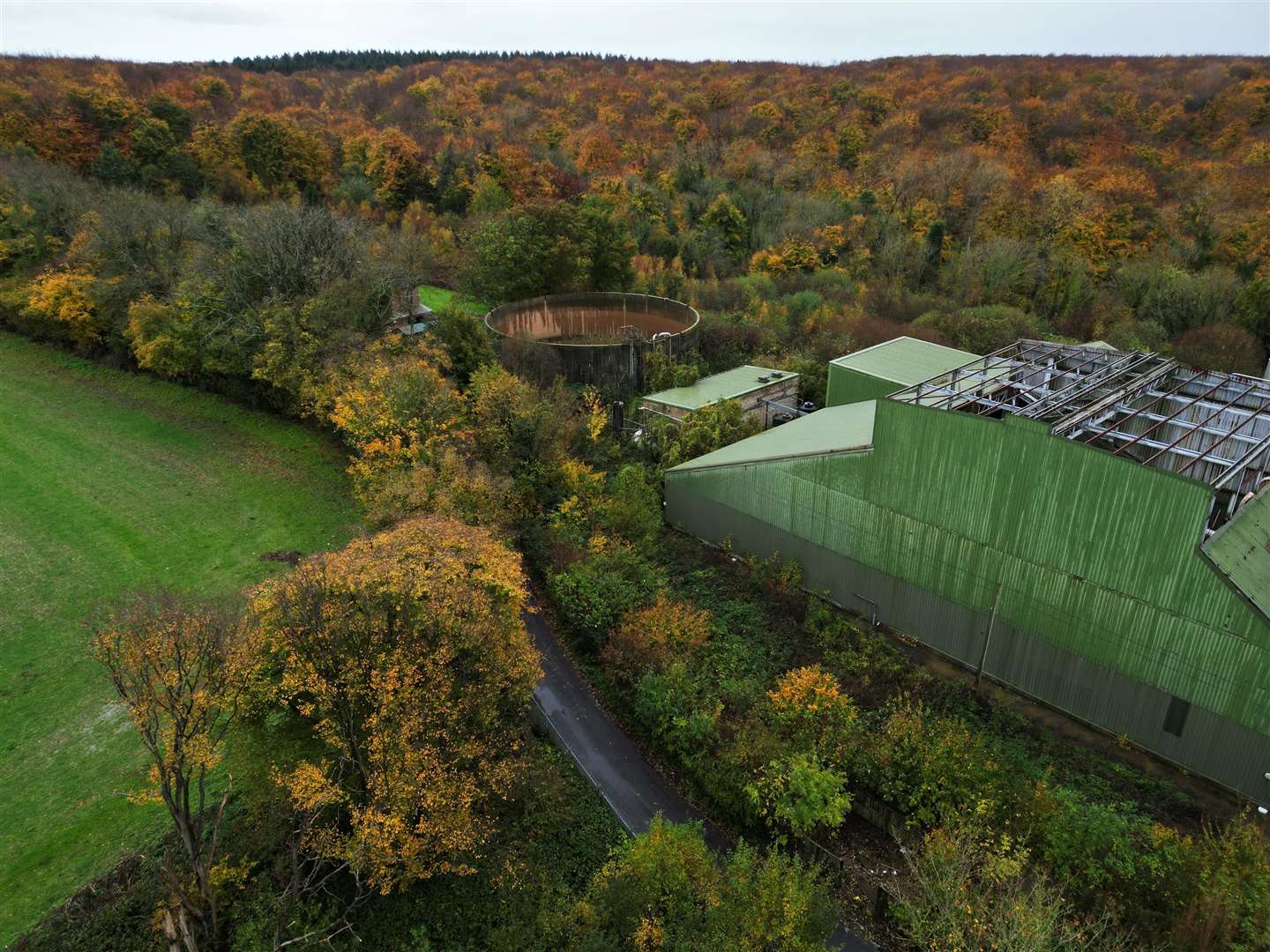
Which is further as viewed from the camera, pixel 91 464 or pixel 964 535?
pixel 91 464

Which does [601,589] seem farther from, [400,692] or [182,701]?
[182,701]

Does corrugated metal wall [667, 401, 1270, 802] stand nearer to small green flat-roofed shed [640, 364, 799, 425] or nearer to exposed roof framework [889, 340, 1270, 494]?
exposed roof framework [889, 340, 1270, 494]

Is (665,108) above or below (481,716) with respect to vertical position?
above

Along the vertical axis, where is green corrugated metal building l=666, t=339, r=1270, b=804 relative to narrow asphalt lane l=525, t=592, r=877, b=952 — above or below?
above

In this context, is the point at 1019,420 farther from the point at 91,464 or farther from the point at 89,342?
the point at 89,342

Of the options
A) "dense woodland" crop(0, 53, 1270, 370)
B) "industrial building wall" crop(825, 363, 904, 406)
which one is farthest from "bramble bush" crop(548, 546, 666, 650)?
"dense woodland" crop(0, 53, 1270, 370)

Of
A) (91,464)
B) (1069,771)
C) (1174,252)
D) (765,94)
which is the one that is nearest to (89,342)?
(91,464)
